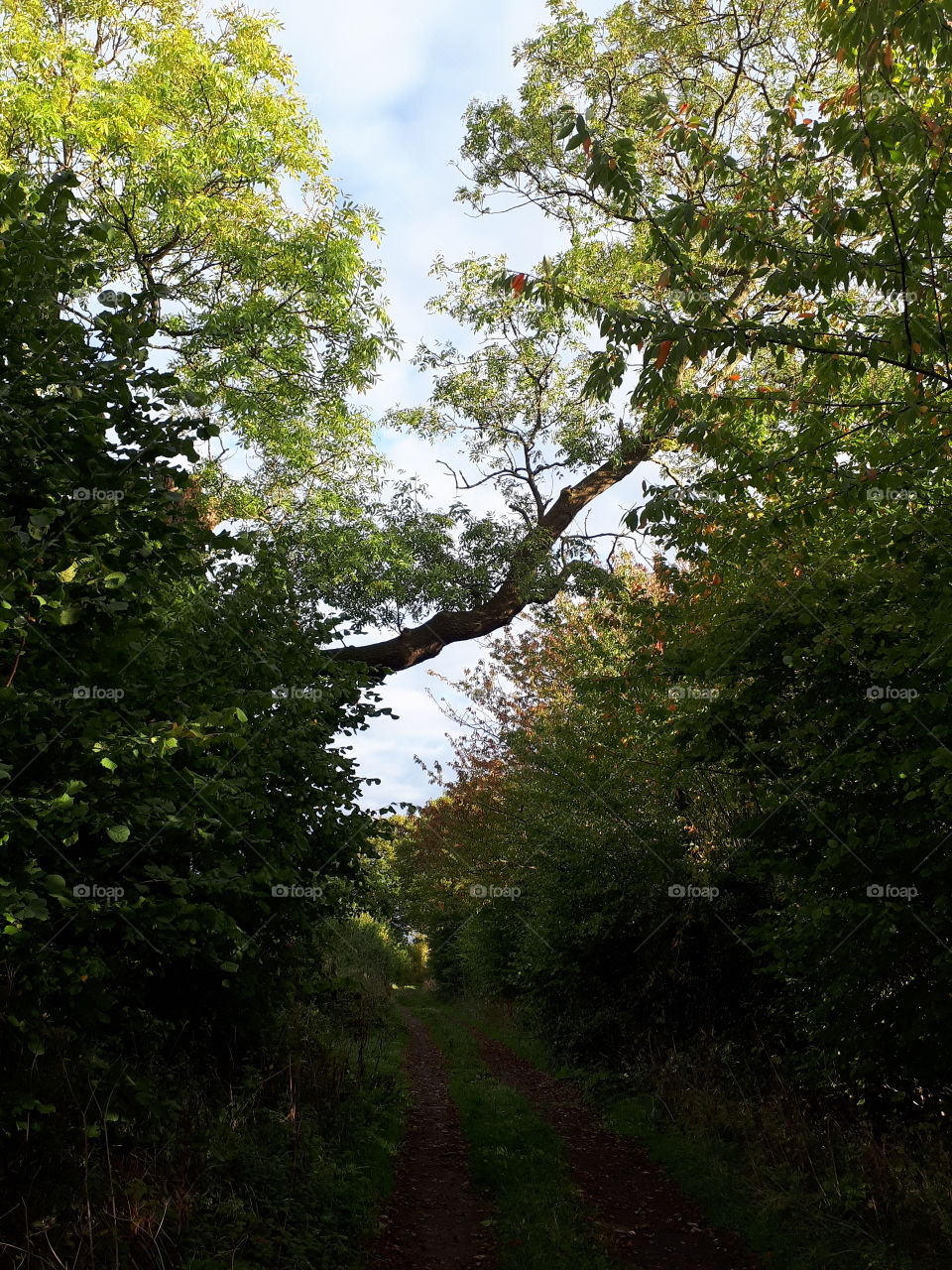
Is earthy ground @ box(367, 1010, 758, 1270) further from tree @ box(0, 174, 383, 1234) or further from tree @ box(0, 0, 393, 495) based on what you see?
tree @ box(0, 0, 393, 495)

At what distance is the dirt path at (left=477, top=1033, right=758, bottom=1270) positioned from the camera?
7.39 metres

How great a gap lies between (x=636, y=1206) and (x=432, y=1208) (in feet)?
6.90

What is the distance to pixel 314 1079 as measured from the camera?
10.4m

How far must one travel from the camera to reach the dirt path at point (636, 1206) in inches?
291

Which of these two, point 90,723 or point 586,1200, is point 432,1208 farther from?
point 90,723

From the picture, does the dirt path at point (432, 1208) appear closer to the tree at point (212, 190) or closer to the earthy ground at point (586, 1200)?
the earthy ground at point (586, 1200)

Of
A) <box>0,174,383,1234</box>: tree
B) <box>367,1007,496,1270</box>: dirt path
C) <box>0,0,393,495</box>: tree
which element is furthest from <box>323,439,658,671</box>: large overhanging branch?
<box>0,174,383,1234</box>: tree

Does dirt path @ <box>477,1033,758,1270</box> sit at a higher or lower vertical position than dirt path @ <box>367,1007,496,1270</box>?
higher

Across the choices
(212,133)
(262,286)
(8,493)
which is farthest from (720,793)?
(212,133)

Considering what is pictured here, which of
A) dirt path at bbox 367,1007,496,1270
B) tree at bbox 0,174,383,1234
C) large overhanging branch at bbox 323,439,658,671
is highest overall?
large overhanging branch at bbox 323,439,658,671

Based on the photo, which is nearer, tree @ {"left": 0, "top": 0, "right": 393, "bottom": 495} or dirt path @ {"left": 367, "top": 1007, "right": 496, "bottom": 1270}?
dirt path @ {"left": 367, "top": 1007, "right": 496, "bottom": 1270}

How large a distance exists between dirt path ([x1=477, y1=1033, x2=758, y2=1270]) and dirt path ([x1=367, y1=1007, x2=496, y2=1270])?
125 centimetres

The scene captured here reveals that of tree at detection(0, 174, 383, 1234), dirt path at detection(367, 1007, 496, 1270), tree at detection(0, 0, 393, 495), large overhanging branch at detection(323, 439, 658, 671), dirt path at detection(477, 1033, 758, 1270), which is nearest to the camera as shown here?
tree at detection(0, 174, 383, 1234)

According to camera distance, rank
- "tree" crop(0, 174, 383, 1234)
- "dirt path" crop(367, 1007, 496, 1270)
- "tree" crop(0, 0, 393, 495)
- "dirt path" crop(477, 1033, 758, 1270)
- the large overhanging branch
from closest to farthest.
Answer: "tree" crop(0, 174, 383, 1234) → "dirt path" crop(367, 1007, 496, 1270) → "dirt path" crop(477, 1033, 758, 1270) → "tree" crop(0, 0, 393, 495) → the large overhanging branch
